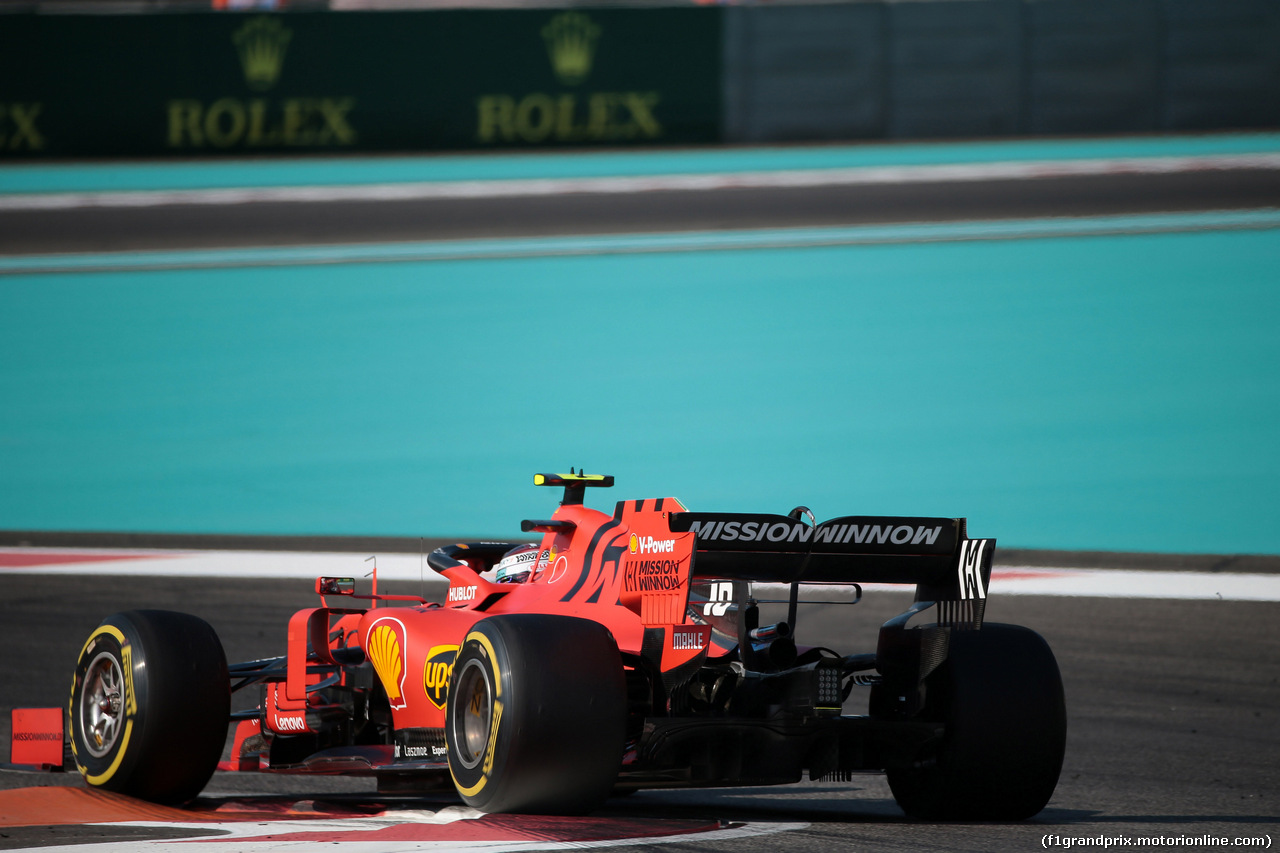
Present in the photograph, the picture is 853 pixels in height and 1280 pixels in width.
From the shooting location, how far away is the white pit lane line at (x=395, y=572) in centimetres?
1211

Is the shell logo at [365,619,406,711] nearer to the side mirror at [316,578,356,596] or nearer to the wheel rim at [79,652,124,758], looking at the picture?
the side mirror at [316,578,356,596]

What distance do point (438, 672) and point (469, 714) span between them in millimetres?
577

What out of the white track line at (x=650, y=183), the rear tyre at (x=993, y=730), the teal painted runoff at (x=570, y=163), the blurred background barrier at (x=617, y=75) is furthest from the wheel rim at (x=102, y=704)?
the blurred background barrier at (x=617, y=75)

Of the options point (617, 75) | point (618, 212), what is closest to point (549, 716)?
point (618, 212)

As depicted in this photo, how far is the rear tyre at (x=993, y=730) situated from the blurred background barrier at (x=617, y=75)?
11.2m

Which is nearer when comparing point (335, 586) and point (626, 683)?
point (626, 683)

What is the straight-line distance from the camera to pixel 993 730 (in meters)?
5.65

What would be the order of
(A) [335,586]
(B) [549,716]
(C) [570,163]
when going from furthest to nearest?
(C) [570,163] → (A) [335,586] → (B) [549,716]

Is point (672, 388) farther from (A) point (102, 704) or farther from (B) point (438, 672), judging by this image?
(B) point (438, 672)

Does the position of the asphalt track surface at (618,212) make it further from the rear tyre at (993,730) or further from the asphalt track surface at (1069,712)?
the rear tyre at (993,730)

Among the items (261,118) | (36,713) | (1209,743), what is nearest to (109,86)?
(261,118)

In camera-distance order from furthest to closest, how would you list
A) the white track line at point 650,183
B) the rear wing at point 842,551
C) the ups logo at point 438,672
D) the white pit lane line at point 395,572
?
the white track line at point 650,183
the white pit lane line at point 395,572
the ups logo at point 438,672
the rear wing at point 842,551

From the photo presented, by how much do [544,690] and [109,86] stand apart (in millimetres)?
13865

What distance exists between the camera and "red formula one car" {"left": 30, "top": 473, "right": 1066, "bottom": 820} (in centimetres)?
505
